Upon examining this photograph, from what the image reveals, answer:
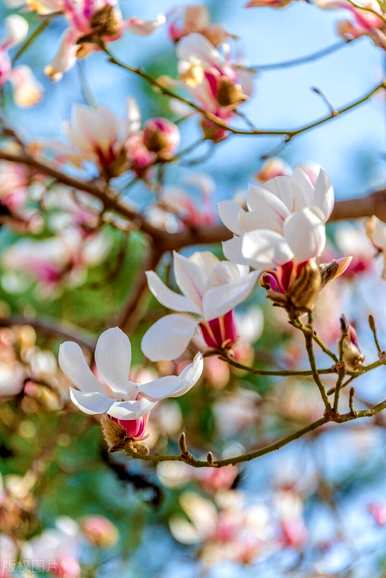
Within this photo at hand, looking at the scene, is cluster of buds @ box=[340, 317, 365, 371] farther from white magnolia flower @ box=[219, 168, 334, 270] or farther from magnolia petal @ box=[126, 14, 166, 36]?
magnolia petal @ box=[126, 14, 166, 36]

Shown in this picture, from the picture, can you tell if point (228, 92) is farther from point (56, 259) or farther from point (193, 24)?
point (56, 259)

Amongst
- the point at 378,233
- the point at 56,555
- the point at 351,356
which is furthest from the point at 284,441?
the point at 56,555

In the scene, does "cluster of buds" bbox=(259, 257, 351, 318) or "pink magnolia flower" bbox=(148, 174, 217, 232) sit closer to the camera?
"cluster of buds" bbox=(259, 257, 351, 318)

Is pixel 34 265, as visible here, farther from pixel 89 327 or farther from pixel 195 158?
pixel 195 158

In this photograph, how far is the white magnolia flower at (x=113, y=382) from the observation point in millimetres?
685

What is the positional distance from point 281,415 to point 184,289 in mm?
933

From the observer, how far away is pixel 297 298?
67 cm

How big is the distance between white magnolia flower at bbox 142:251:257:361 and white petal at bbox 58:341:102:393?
40mm

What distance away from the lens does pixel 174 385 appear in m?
0.68

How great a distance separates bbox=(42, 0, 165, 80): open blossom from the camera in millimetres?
976

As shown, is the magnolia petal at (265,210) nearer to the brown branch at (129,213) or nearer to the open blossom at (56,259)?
the brown branch at (129,213)

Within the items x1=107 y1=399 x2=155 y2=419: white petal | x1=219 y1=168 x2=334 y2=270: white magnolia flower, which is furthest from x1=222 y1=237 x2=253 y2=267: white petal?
x1=107 y1=399 x2=155 y2=419: white petal

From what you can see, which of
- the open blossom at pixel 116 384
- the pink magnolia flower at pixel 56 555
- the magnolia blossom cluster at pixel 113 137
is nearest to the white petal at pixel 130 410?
the open blossom at pixel 116 384

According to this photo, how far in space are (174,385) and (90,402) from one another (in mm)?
55
